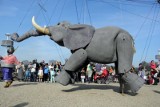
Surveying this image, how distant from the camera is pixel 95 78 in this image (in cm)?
1812

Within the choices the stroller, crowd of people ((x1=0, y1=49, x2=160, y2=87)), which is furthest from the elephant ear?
the stroller

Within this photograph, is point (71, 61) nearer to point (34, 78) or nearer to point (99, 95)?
point (99, 95)

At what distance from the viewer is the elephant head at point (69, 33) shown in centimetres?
967

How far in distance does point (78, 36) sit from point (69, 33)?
1.25ft

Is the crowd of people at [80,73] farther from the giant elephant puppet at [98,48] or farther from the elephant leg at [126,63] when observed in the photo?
the elephant leg at [126,63]

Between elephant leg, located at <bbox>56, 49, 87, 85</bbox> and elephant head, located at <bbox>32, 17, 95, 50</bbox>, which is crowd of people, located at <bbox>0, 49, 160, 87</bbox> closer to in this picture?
elephant head, located at <bbox>32, 17, 95, 50</bbox>

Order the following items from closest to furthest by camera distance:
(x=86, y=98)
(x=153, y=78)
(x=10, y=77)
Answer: (x=86, y=98)
(x=10, y=77)
(x=153, y=78)

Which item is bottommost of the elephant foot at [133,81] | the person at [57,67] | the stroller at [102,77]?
the elephant foot at [133,81]

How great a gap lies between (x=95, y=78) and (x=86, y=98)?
9693mm

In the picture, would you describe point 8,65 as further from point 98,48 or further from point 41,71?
point 41,71

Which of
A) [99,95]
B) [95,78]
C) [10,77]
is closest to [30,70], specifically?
[95,78]

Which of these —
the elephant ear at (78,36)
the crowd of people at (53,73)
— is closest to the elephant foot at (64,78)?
the elephant ear at (78,36)

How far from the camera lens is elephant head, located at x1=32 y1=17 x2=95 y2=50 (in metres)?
9.67

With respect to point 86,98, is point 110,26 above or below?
above
